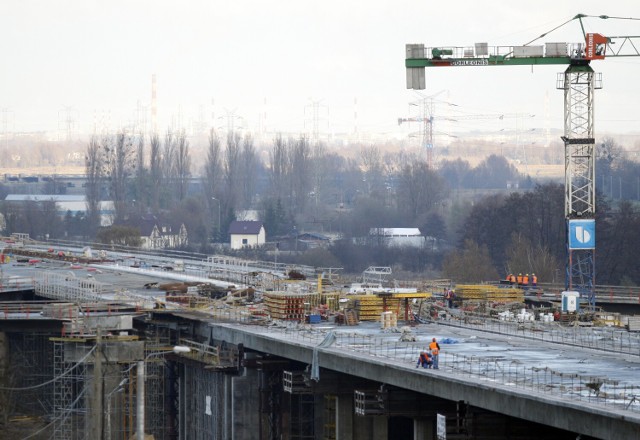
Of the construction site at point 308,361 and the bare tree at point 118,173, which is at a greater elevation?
the bare tree at point 118,173

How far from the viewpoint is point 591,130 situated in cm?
7706

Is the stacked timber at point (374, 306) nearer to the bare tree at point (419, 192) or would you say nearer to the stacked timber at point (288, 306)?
the stacked timber at point (288, 306)

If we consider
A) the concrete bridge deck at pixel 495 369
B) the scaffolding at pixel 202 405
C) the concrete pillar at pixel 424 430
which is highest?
the concrete bridge deck at pixel 495 369

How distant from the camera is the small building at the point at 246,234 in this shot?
540 ft

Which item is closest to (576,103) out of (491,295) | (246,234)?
(491,295)

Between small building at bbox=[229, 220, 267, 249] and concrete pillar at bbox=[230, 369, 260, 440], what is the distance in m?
104

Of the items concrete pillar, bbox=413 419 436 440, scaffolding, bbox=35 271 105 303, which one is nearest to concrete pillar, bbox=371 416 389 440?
concrete pillar, bbox=413 419 436 440

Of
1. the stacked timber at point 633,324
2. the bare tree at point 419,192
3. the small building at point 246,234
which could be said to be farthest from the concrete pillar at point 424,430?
the bare tree at point 419,192

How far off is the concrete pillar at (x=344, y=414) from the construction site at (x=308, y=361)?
0.06m

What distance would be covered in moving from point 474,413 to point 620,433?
8504 mm

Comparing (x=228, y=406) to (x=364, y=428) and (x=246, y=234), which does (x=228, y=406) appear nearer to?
(x=364, y=428)

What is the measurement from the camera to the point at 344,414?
51188 millimetres

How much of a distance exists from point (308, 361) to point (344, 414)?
2.32 meters

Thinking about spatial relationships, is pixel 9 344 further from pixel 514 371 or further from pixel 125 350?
pixel 514 371
